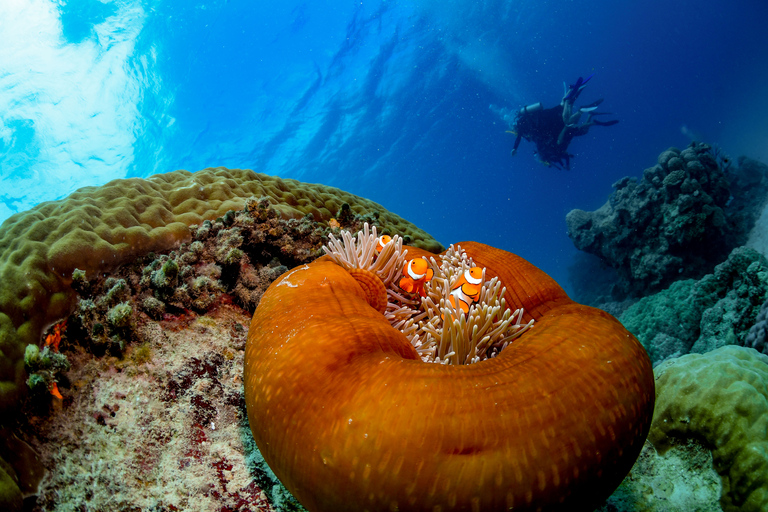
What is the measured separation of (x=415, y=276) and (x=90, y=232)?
2686 millimetres

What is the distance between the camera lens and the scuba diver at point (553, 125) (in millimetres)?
16938

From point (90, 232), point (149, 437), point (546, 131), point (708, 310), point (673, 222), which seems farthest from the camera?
point (546, 131)

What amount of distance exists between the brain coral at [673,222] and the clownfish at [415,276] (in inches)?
485

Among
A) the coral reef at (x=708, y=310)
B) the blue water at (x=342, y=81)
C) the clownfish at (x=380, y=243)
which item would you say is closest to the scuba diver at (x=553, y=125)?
the coral reef at (x=708, y=310)

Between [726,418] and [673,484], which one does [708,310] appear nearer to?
[726,418]

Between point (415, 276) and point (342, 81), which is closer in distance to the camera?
point (415, 276)

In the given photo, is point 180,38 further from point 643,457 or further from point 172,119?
point 643,457

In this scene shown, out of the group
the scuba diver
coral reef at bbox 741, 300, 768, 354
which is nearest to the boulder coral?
coral reef at bbox 741, 300, 768, 354

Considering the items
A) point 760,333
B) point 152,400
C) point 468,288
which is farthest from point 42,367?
point 760,333

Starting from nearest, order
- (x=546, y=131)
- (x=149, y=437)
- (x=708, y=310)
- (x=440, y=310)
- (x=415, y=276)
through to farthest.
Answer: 1. (x=149, y=437)
2. (x=440, y=310)
3. (x=415, y=276)
4. (x=708, y=310)
5. (x=546, y=131)

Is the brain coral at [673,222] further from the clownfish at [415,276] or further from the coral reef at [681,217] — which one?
the clownfish at [415,276]

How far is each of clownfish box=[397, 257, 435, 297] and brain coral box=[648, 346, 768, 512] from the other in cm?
199

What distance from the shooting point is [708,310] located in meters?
5.95

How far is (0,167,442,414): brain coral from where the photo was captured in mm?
2098
